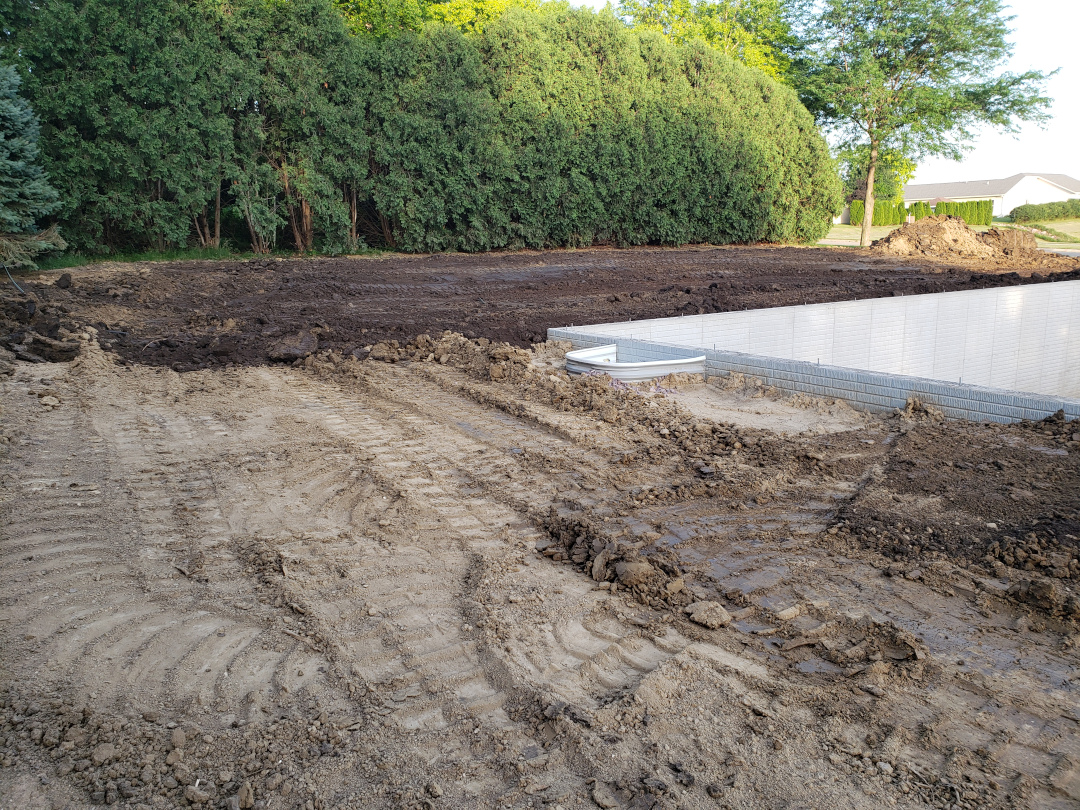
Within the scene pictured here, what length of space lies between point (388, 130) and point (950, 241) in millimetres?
14988

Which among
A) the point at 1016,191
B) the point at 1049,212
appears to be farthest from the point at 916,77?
the point at 1016,191

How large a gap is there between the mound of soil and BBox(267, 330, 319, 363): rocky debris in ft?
56.2

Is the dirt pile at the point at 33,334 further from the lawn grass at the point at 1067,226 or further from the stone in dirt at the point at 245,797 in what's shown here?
the lawn grass at the point at 1067,226

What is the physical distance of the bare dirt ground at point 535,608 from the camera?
217cm

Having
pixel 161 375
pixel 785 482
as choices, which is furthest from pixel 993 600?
pixel 161 375

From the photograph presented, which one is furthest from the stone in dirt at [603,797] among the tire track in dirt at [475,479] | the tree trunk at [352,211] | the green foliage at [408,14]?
the green foliage at [408,14]

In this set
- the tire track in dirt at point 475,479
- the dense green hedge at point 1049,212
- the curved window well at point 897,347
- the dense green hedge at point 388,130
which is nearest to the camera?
the tire track in dirt at point 475,479

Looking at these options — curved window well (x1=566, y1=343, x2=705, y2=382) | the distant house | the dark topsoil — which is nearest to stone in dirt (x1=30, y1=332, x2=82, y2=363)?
the dark topsoil

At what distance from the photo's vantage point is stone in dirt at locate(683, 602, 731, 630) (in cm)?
295

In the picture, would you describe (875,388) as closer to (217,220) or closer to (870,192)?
(217,220)

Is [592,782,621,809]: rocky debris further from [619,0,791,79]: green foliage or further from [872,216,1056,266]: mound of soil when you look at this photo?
[619,0,791,79]: green foliage

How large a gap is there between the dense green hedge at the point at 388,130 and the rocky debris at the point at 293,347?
27.4ft

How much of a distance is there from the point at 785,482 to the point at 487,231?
48.4 feet

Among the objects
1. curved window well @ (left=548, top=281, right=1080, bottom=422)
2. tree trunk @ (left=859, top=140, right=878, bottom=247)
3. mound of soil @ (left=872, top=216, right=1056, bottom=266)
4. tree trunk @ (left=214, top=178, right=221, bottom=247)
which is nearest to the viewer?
curved window well @ (left=548, top=281, right=1080, bottom=422)
